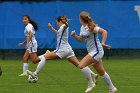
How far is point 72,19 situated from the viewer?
3206cm

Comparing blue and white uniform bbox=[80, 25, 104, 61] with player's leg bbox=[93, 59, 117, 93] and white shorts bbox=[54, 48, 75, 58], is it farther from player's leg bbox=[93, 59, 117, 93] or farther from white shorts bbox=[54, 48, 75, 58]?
white shorts bbox=[54, 48, 75, 58]

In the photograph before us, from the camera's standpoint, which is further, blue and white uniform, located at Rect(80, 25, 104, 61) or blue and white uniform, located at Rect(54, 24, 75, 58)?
blue and white uniform, located at Rect(54, 24, 75, 58)

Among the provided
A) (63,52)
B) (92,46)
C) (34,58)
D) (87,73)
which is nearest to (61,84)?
(63,52)

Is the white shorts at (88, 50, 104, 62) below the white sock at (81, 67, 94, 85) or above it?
above

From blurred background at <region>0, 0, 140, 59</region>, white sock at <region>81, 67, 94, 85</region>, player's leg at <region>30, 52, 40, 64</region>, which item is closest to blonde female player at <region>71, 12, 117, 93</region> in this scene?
white sock at <region>81, 67, 94, 85</region>

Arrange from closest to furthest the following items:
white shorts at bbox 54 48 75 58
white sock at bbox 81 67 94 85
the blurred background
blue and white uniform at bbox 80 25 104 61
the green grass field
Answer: blue and white uniform at bbox 80 25 104 61
white sock at bbox 81 67 94 85
the green grass field
white shorts at bbox 54 48 75 58
the blurred background

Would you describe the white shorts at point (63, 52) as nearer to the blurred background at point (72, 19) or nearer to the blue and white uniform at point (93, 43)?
the blue and white uniform at point (93, 43)

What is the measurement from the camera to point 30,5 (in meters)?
32.4

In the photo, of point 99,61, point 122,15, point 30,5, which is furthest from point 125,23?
point 99,61

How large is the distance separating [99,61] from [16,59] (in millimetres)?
18499

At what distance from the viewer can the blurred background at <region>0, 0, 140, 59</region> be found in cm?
3191

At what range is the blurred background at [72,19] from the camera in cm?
3191

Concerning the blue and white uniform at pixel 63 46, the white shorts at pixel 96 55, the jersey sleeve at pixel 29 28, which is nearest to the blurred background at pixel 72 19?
the jersey sleeve at pixel 29 28

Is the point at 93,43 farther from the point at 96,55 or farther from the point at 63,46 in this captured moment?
the point at 63,46
